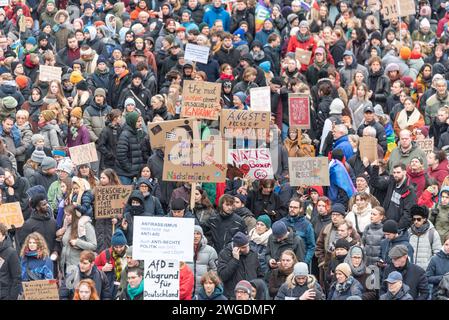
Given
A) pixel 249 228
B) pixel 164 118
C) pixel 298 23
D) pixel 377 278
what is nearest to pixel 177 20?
pixel 298 23

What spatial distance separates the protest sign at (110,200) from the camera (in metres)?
21.6

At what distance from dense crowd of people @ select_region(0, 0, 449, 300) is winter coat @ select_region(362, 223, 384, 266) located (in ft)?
0.10

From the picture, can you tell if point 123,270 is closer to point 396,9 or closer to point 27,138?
point 27,138

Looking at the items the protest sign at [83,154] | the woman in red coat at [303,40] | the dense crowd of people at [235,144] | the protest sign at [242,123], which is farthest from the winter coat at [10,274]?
the woman in red coat at [303,40]

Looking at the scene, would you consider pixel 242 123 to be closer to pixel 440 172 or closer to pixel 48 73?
pixel 440 172

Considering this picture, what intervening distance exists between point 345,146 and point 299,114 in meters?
1.37

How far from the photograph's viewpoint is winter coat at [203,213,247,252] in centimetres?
2133

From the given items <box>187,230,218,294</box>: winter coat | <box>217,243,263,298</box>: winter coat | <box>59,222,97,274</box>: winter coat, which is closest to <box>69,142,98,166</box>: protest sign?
<box>59,222,97,274</box>: winter coat

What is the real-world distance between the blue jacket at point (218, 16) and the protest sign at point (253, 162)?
7931mm

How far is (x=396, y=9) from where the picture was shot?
100.0 feet

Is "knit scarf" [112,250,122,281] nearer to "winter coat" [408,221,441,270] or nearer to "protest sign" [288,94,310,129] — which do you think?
"winter coat" [408,221,441,270]

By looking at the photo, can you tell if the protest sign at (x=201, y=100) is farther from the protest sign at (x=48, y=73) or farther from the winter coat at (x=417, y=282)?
the winter coat at (x=417, y=282)

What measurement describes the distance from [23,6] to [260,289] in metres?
14.1

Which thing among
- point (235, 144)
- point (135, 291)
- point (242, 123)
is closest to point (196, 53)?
point (235, 144)
